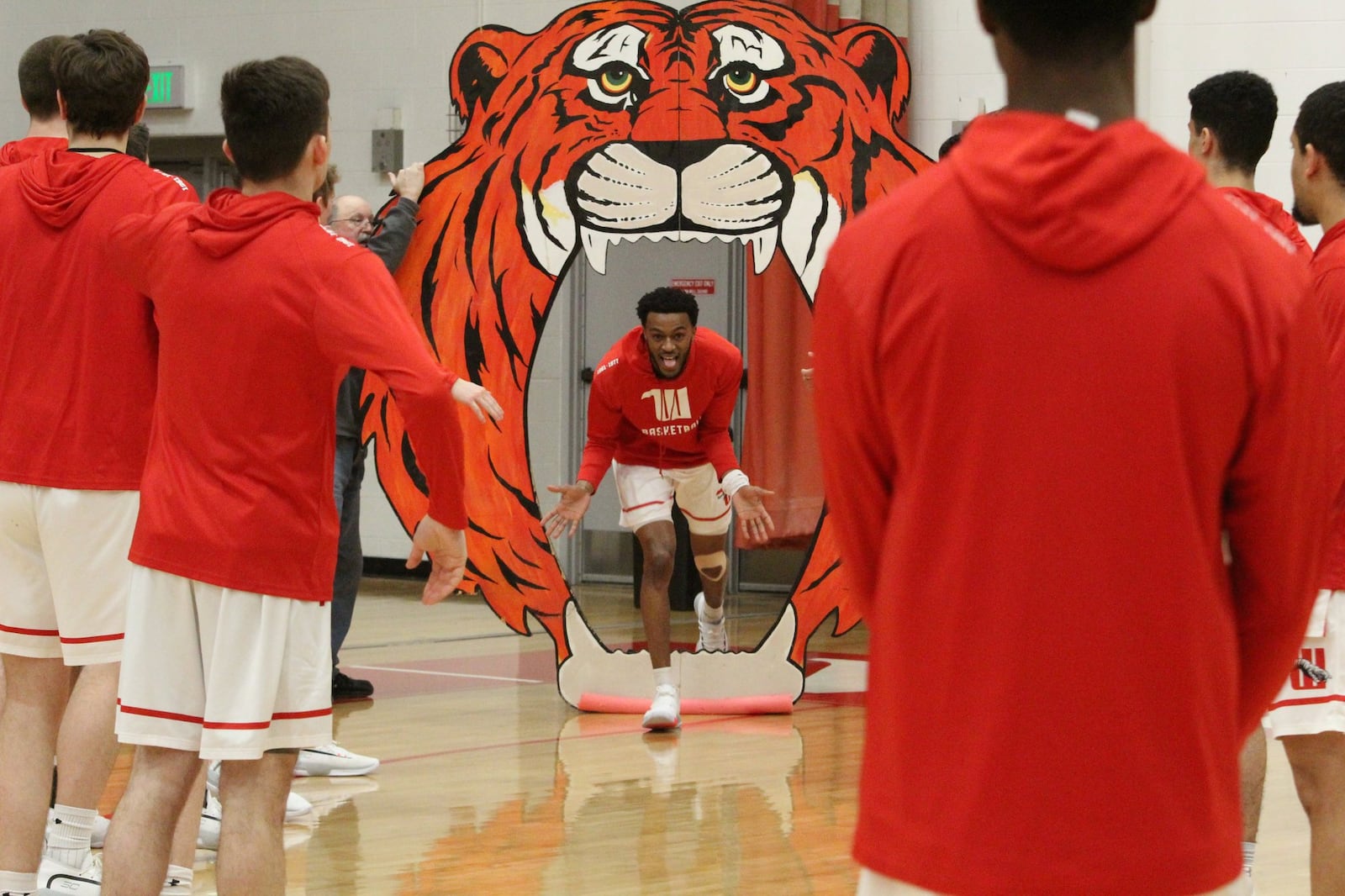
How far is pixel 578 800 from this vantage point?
16.4 ft

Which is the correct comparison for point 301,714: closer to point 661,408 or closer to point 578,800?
point 578,800

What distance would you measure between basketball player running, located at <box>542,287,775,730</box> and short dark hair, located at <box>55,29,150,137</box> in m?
2.83

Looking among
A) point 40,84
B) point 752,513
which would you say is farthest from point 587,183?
point 40,84

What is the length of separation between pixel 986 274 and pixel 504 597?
17.2 feet

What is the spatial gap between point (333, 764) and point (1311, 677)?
10.6 ft

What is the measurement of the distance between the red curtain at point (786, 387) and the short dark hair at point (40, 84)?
5387mm

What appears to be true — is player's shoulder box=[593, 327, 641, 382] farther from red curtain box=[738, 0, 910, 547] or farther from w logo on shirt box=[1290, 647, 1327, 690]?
w logo on shirt box=[1290, 647, 1327, 690]

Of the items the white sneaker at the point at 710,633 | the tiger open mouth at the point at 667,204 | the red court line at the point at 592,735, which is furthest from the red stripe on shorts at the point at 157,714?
the white sneaker at the point at 710,633

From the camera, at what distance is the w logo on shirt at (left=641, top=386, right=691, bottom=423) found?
6.46 meters

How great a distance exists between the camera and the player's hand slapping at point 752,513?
6.11 m

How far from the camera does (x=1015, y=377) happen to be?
4.56 ft

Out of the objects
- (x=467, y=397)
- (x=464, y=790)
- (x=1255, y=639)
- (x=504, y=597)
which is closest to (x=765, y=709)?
(x=504, y=597)

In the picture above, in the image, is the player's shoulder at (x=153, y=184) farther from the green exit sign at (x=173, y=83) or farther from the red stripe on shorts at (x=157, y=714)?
the green exit sign at (x=173, y=83)

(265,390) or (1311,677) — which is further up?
(265,390)
